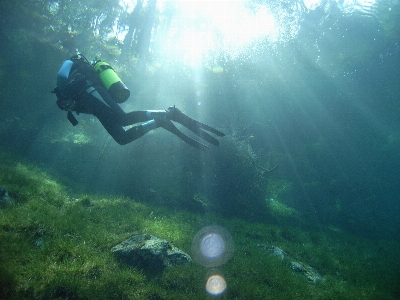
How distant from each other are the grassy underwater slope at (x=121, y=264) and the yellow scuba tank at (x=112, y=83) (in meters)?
3.56

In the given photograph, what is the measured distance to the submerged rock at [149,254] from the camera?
471cm

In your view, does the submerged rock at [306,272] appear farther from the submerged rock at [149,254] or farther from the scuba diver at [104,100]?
the scuba diver at [104,100]

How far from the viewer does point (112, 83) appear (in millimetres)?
5969

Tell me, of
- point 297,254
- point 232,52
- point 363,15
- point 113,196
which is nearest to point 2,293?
point 113,196

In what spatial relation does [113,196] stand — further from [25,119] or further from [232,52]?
[232,52]

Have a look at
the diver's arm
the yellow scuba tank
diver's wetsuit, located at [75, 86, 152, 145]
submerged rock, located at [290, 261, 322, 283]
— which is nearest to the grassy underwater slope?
submerged rock, located at [290, 261, 322, 283]

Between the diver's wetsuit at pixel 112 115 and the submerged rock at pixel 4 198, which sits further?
the submerged rock at pixel 4 198

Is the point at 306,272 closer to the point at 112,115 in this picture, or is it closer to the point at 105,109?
the point at 112,115

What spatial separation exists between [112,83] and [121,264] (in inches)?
172

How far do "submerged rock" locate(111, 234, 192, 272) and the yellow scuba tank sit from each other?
3.72m

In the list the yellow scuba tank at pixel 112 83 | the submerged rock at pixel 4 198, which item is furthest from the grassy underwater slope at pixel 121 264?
the yellow scuba tank at pixel 112 83

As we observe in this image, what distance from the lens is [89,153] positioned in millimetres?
14164

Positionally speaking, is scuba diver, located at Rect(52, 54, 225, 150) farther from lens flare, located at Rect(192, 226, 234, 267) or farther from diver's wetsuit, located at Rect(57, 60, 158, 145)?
lens flare, located at Rect(192, 226, 234, 267)

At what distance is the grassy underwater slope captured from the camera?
149 inches
